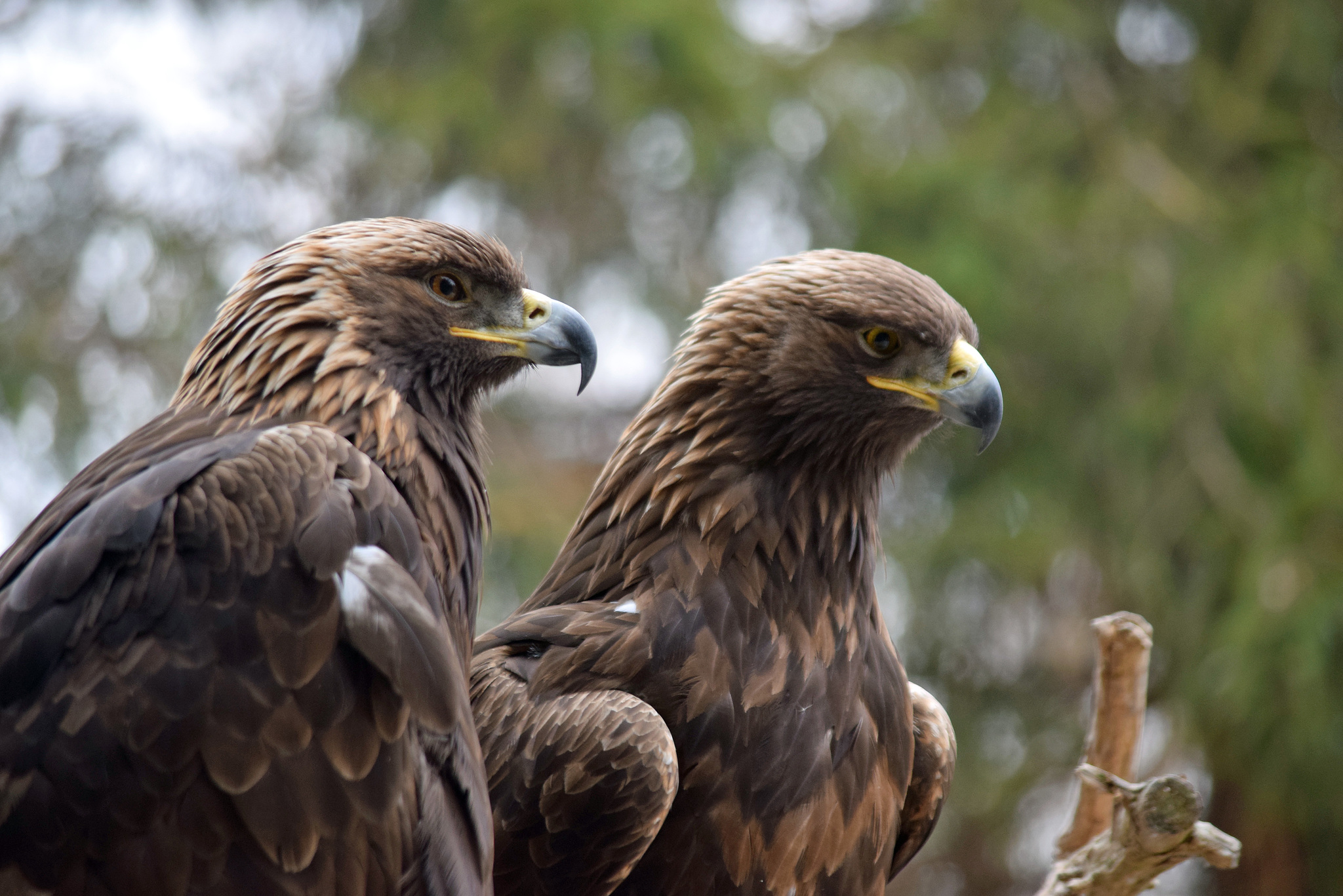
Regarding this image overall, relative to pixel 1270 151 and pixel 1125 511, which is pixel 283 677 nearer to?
pixel 1125 511

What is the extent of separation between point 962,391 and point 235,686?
6.44 ft

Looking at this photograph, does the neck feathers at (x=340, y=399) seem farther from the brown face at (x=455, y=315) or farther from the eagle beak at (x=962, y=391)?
the eagle beak at (x=962, y=391)

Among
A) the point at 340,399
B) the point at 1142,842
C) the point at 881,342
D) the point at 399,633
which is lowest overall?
the point at 1142,842

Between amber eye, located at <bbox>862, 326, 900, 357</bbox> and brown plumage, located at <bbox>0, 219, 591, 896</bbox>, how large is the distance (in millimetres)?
1294

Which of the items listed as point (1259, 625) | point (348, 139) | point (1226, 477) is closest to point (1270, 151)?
point (1226, 477)

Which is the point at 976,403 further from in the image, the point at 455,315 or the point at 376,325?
the point at 376,325

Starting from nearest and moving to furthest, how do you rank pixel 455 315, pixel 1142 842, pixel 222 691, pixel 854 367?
pixel 222 691
pixel 455 315
pixel 1142 842
pixel 854 367

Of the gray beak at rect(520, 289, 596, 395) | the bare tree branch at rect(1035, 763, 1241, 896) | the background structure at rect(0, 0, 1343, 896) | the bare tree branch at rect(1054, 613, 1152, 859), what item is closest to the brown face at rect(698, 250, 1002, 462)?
the gray beak at rect(520, 289, 596, 395)

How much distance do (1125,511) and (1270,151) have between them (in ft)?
8.93

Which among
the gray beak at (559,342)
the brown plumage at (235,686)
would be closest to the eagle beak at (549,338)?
the gray beak at (559,342)

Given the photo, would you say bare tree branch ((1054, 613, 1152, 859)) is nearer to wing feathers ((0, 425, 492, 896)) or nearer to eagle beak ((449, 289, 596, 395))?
eagle beak ((449, 289, 596, 395))

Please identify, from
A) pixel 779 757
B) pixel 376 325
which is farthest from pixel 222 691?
pixel 779 757

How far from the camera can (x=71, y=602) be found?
8.50 ft

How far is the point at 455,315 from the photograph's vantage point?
3.30 metres
